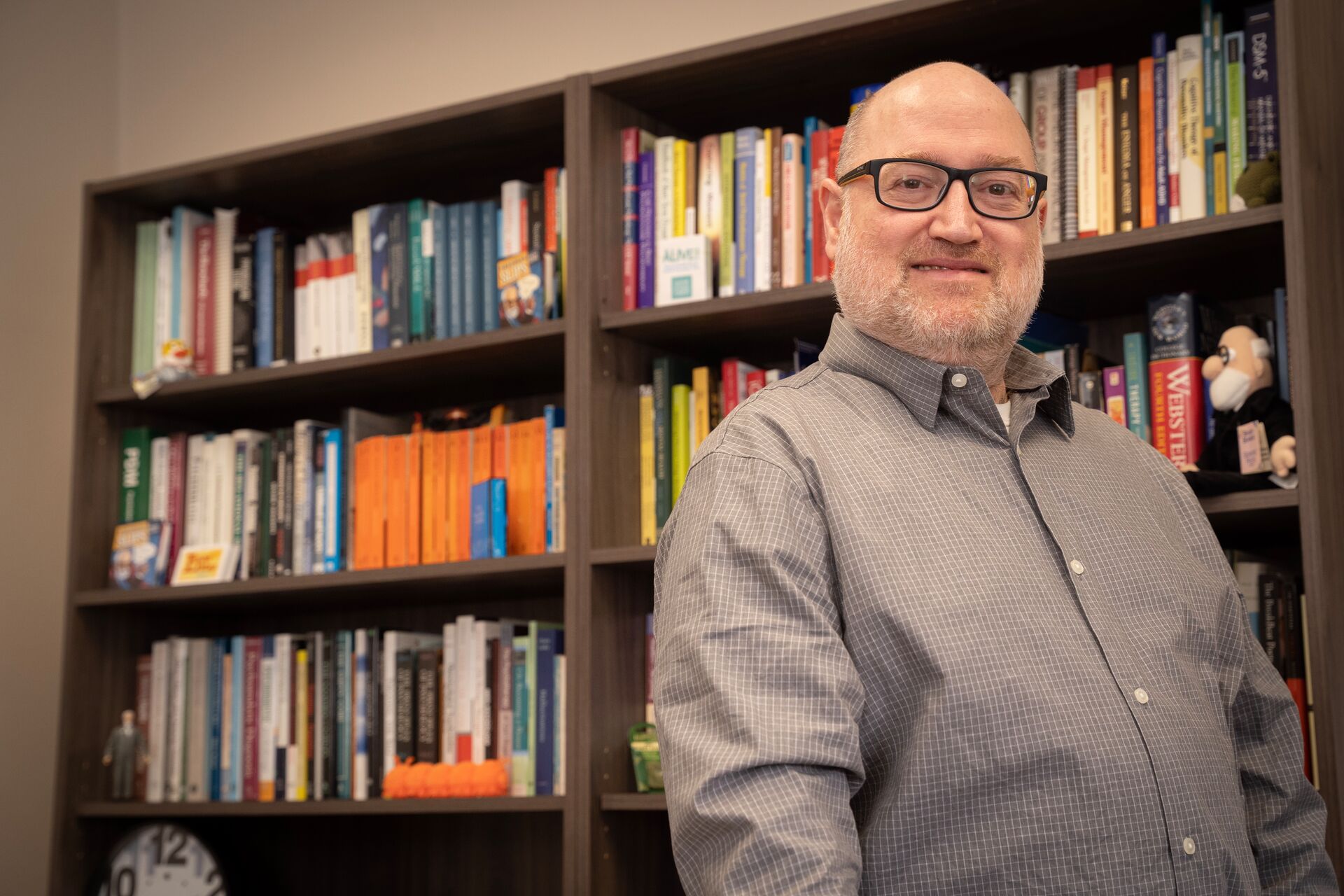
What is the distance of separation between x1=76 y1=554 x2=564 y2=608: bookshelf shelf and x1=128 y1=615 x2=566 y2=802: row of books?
8 cm

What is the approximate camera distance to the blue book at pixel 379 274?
8.50ft

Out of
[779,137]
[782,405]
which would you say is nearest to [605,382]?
[779,137]

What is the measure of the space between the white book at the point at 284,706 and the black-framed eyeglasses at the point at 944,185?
1635mm

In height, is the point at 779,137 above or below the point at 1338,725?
above

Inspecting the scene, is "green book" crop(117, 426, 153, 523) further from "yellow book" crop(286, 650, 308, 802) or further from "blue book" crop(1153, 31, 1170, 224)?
"blue book" crop(1153, 31, 1170, 224)

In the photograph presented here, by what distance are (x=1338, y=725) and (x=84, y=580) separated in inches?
86.8

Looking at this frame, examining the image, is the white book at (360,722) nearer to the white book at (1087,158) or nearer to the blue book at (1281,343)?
the white book at (1087,158)

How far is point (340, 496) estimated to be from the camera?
103 inches

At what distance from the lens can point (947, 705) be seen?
120cm

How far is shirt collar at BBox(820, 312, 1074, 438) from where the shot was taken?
1.38 meters

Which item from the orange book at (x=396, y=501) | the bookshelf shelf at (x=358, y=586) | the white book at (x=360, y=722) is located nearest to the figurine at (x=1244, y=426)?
the bookshelf shelf at (x=358, y=586)

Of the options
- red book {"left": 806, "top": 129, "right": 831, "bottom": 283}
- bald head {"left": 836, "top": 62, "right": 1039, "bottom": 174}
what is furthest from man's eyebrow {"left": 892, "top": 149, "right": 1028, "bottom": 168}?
red book {"left": 806, "top": 129, "right": 831, "bottom": 283}

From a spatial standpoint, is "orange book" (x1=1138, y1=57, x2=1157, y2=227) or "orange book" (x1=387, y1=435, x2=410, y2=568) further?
"orange book" (x1=387, y1=435, x2=410, y2=568)

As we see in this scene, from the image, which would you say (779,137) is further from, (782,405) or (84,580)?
(84,580)
